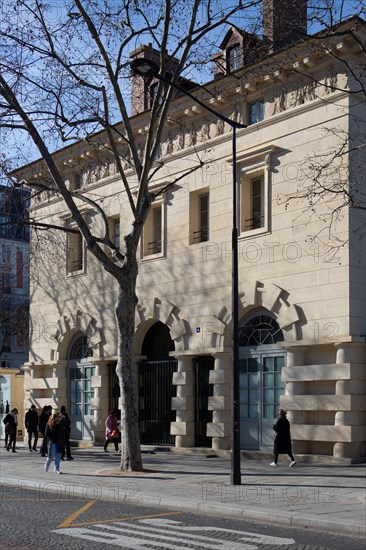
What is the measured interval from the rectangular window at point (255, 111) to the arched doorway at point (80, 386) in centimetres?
1084

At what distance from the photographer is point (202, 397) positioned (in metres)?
25.0

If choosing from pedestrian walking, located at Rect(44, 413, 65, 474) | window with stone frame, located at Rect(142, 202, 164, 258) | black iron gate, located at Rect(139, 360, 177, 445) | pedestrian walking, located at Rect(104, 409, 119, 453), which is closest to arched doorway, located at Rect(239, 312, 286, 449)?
black iron gate, located at Rect(139, 360, 177, 445)

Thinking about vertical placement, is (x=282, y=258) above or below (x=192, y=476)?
above

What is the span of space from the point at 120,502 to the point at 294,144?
1173 cm

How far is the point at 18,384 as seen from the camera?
35.1 m

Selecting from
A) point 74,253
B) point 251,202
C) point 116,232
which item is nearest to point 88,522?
point 251,202

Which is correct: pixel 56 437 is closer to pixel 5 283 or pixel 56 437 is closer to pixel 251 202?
pixel 251 202

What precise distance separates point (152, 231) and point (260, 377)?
23.0 ft

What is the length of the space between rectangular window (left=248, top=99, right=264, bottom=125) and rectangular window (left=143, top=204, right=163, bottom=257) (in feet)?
16.1

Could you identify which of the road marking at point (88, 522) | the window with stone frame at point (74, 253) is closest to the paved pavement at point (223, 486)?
the road marking at point (88, 522)

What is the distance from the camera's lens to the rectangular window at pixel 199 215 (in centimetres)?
2569

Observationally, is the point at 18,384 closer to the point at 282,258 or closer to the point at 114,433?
the point at 114,433

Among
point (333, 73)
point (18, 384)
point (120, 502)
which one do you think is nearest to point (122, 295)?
point (120, 502)

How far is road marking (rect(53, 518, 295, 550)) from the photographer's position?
10.0m
